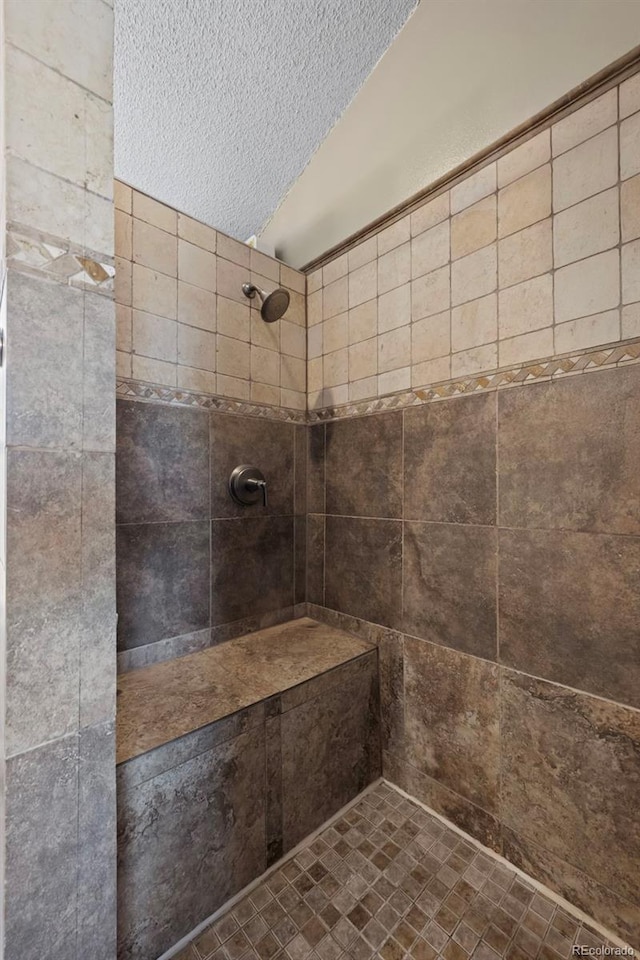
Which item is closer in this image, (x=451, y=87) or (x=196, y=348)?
(x=451, y=87)

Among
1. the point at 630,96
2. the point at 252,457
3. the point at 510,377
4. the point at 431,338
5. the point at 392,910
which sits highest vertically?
the point at 630,96

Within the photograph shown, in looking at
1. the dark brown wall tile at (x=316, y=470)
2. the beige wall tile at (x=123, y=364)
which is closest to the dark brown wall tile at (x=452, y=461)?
the dark brown wall tile at (x=316, y=470)

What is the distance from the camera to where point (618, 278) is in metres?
0.96

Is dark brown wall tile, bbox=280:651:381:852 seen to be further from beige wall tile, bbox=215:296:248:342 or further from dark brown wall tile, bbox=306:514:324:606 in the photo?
beige wall tile, bbox=215:296:248:342

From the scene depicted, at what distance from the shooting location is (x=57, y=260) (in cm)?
67

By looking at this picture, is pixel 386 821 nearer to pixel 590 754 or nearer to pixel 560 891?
pixel 560 891

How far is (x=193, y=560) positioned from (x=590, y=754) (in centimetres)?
135

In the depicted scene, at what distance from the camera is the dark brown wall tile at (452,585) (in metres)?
1.19

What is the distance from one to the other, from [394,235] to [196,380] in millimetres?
958

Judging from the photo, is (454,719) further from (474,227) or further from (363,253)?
(363,253)

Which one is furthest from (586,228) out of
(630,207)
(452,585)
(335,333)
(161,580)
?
(161,580)

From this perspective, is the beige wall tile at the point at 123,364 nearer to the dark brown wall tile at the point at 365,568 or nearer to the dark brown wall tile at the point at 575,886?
the dark brown wall tile at the point at 365,568

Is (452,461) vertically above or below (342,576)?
above

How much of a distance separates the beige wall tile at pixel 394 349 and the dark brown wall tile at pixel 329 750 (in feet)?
3.68
